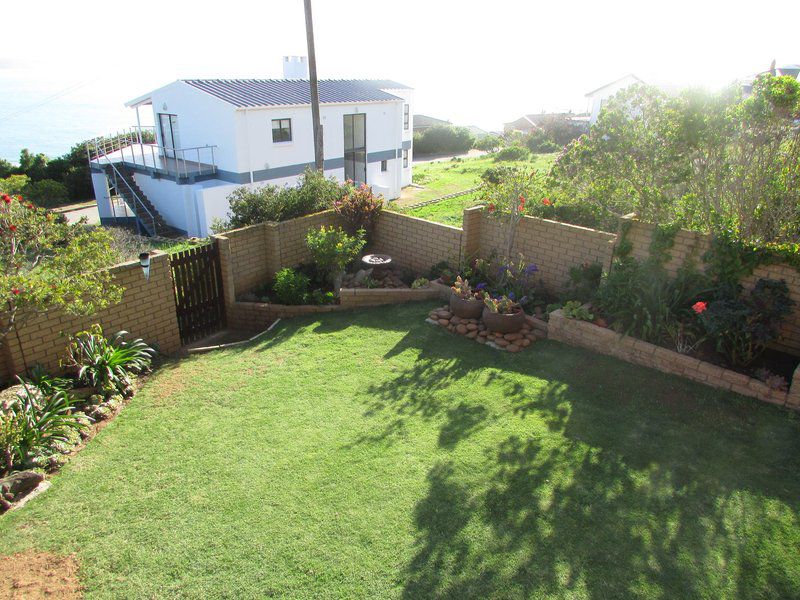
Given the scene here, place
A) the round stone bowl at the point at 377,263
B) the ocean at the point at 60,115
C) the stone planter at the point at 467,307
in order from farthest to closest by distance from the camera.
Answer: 1. the ocean at the point at 60,115
2. the round stone bowl at the point at 377,263
3. the stone planter at the point at 467,307

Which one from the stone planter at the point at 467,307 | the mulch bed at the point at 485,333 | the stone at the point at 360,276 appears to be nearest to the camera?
the mulch bed at the point at 485,333

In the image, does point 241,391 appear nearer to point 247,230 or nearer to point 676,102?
point 247,230

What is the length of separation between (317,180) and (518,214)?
4508 mm

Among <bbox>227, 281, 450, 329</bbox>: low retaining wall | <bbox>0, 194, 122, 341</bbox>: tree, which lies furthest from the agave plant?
<bbox>227, 281, 450, 329</bbox>: low retaining wall

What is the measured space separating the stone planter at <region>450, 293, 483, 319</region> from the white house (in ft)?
50.9

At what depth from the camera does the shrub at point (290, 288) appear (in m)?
10.2

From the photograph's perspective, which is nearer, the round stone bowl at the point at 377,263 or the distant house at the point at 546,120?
the round stone bowl at the point at 377,263

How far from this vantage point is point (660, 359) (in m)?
7.14

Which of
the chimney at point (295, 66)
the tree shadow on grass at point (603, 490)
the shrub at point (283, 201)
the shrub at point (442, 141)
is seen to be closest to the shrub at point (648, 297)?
the tree shadow on grass at point (603, 490)

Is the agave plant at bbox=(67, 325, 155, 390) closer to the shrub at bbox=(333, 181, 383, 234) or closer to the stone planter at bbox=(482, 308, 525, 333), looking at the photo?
the shrub at bbox=(333, 181, 383, 234)

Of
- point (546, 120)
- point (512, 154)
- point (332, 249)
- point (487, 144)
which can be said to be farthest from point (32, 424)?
point (546, 120)

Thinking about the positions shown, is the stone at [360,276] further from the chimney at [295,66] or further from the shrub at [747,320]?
the chimney at [295,66]

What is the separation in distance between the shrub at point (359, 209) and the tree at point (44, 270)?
16.1ft

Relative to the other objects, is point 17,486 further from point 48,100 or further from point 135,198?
point 48,100
